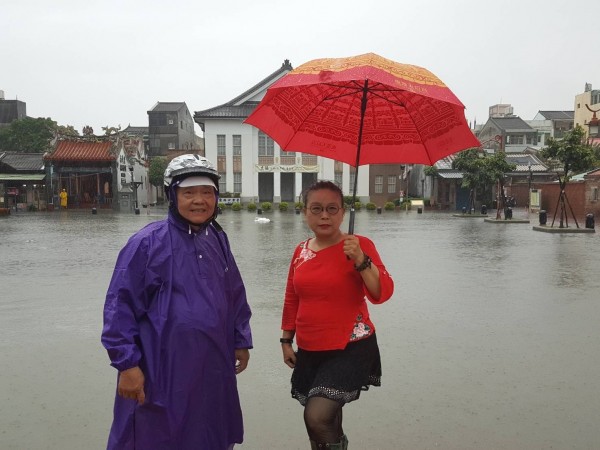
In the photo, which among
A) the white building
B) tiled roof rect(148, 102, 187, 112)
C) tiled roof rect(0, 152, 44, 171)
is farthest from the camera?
tiled roof rect(148, 102, 187, 112)

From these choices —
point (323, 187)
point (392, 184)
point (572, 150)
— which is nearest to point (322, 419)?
point (323, 187)

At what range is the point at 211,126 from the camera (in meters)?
42.2

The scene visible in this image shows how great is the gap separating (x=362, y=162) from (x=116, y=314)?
5.94 feet

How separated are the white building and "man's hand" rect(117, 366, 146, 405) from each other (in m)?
40.0

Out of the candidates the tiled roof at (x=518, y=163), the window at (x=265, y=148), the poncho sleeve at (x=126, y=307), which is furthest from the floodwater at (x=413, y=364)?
the window at (x=265, y=148)

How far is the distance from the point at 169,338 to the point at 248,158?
135ft

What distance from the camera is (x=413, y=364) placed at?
4.40m

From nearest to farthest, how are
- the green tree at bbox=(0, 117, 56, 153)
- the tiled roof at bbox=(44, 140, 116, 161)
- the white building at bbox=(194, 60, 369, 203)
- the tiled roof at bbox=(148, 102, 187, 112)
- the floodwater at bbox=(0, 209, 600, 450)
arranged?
the floodwater at bbox=(0, 209, 600, 450) < the tiled roof at bbox=(44, 140, 116, 161) < the white building at bbox=(194, 60, 369, 203) < the green tree at bbox=(0, 117, 56, 153) < the tiled roof at bbox=(148, 102, 187, 112)

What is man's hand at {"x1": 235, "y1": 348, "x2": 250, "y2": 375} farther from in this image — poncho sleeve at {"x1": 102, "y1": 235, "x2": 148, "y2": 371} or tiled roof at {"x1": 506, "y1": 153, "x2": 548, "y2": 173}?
tiled roof at {"x1": 506, "y1": 153, "x2": 548, "y2": 173}

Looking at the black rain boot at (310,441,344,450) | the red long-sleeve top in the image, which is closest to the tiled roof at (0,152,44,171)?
the red long-sleeve top

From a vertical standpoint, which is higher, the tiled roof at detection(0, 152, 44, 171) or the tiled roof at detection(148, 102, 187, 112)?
the tiled roof at detection(148, 102, 187, 112)

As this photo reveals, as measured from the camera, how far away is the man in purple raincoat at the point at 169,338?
79.5 inches

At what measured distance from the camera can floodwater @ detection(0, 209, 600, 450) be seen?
3172 millimetres

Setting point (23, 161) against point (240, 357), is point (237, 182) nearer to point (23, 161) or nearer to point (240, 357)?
point (23, 161)
